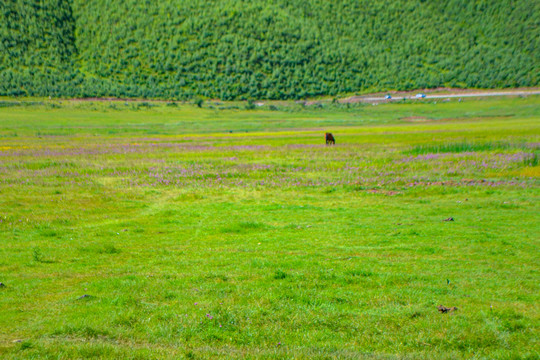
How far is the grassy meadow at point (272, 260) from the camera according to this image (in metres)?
7.91

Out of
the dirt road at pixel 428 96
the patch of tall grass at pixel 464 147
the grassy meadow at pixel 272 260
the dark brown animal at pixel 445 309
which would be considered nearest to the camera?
the grassy meadow at pixel 272 260

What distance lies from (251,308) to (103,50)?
695 ft

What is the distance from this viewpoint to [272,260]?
505 inches

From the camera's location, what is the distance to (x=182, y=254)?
13883mm

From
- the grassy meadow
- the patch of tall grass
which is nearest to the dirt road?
the patch of tall grass

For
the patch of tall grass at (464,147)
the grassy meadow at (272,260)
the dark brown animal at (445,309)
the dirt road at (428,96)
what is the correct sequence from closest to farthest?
the grassy meadow at (272,260) → the dark brown animal at (445,309) → the patch of tall grass at (464,147) → the dirt road at (428,96)

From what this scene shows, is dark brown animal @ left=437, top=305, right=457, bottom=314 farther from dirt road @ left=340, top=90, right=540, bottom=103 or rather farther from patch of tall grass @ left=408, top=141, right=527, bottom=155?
dirt road @ left=340, top=90, right=540, bottom=103

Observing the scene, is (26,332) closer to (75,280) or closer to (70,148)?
(75,280)

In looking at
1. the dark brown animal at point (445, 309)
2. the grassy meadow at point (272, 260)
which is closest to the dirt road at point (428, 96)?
the grassy meadow at point (272, 260)

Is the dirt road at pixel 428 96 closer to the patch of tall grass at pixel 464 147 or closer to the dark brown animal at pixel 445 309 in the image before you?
the patch of tall grass at pixel 464 147

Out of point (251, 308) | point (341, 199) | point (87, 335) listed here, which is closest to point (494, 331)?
point (251, 308)

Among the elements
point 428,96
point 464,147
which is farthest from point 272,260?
point 428,96

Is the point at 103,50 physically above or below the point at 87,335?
above

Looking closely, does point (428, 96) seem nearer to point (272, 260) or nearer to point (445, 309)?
point (272, 260)
